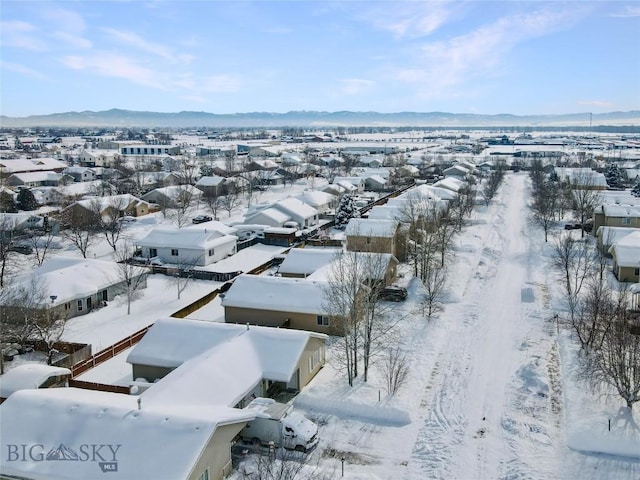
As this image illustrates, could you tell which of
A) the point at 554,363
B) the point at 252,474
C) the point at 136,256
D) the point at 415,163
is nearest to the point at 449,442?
the point at 252,474

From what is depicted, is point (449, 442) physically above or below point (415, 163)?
below

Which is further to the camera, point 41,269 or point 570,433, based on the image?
point 41,269

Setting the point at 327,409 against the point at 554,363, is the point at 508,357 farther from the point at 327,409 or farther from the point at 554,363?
the point at 327,409

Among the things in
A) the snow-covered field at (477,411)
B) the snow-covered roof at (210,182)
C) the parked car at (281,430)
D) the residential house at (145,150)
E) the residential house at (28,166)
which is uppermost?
the residential house at (145,150)

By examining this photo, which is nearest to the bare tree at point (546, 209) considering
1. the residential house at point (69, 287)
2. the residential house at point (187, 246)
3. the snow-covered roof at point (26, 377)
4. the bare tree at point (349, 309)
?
the residential house at point (187, 246)

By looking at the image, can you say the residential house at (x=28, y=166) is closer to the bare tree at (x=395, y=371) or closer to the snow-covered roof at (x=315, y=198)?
the snow-covered roof at (x=315, y=198)

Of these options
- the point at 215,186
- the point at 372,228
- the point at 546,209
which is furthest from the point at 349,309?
the point at 215,186

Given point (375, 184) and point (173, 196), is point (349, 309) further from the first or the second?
point (375, 184)
